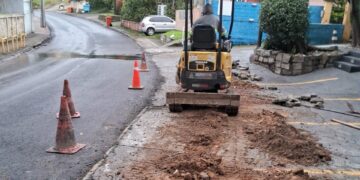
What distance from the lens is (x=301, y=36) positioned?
14602 mm

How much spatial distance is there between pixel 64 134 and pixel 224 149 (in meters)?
2.67

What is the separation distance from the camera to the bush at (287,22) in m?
14.5

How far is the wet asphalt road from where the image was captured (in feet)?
20.4

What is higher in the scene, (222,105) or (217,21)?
(217,21)

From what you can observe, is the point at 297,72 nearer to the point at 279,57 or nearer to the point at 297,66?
the point at 297,66

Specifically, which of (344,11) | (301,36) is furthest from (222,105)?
(344,11)

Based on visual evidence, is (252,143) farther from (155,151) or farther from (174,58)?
(174,58)

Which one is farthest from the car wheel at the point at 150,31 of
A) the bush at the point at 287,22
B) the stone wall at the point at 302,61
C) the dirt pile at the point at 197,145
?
the dirt pile at the point at 197,145

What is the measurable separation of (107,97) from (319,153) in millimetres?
6094

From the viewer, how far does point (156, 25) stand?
1339 inches

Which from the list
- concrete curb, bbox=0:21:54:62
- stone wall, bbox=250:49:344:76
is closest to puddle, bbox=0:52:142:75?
concrete curb, bbox=0:21:54:62

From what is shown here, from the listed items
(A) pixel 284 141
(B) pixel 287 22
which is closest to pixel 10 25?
(B) pixel 287 22

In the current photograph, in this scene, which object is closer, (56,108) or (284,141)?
(284,141)

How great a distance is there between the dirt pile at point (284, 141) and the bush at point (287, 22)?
21.7ft
